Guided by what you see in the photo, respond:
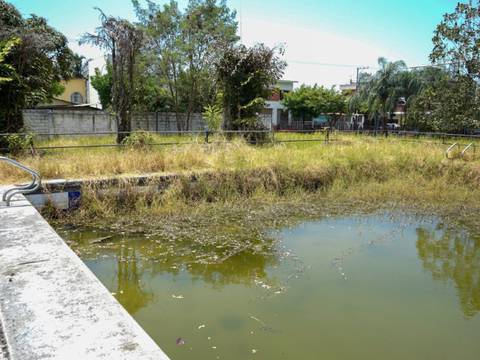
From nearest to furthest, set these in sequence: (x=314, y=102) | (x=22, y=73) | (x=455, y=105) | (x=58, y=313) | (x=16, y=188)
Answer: (x=58, y=313) → (x=16, y=188) → (x=22, y=73) → (x=455, y=105) → (x=314, y=102)

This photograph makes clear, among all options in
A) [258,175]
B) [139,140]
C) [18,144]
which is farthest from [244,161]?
[18,144]

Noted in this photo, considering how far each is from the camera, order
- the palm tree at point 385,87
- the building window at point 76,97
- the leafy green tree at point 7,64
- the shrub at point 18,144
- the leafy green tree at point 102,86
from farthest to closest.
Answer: the building window at point 76,97, the leafy green tree at point 102,86, the palm tree at point 385,87, the leafy green tree at point 7,64, the shrub at point 18,144

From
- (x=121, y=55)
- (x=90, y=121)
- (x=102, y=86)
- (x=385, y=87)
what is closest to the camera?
(x=121, y=55)

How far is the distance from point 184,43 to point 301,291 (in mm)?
17940

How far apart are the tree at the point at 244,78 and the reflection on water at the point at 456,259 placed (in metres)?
7.97

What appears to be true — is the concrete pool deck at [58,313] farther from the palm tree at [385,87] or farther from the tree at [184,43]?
the palm tree at [385,87]

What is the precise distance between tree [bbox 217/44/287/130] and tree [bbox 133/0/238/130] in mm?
6373

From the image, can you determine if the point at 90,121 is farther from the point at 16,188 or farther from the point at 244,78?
the point at 16,188

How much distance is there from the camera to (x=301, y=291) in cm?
423

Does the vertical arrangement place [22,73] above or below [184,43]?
below

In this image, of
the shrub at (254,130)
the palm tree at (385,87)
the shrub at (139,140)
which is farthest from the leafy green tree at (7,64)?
the palm tree at (385,87)

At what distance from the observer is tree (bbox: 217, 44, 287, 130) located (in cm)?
1334

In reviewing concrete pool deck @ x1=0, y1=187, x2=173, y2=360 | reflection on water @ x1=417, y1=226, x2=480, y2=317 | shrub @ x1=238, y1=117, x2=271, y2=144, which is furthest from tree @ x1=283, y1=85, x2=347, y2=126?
concrete pool deck @ x1=0, y1=187, x2=173, y2=360

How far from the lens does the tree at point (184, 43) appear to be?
2019 cm
